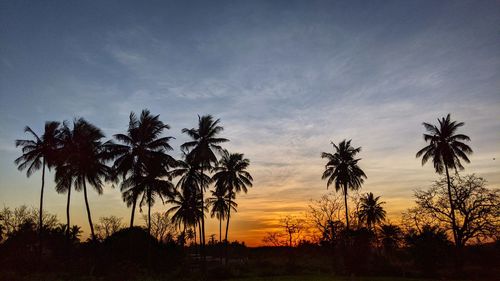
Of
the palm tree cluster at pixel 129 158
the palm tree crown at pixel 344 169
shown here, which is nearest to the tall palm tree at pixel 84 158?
the palm tree cluster at pixel 129 158

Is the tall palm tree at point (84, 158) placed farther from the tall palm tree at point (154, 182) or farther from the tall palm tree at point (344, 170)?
the tall palm tree at point (344, 170)

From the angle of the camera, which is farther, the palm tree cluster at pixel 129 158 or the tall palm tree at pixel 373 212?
the tall palm tree at pixel 373 212

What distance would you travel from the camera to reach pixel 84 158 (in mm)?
41250

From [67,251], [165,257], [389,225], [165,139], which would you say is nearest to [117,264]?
[165,257]

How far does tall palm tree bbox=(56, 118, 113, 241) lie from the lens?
41062 millimetres

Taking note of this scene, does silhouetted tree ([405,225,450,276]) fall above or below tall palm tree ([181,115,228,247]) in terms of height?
below

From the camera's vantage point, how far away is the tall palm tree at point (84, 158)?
41.1m

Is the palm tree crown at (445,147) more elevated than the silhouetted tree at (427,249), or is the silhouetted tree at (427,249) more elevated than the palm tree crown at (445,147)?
the palm tree crown at (445,147)

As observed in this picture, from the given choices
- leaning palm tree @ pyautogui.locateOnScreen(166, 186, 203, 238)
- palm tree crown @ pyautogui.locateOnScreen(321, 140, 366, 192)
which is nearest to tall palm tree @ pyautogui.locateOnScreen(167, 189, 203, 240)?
leaning palm tree @ pyautogui.locateOnScreen(166, 186, 203, 238)

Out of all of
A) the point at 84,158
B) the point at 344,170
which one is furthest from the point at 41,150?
the point at 344,170

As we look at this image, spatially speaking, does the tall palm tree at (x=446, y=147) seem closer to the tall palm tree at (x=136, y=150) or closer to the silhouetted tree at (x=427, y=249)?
the silhouetted tree at (x=427, y=249)

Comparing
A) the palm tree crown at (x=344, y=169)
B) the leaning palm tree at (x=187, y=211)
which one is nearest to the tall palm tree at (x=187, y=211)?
the leaning palm tree at (x=187, y=211)

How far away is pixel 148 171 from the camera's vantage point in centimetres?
4038

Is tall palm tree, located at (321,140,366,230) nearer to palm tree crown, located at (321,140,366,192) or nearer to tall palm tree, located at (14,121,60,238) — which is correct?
palm tree crown, located at (321,140,366,192)
